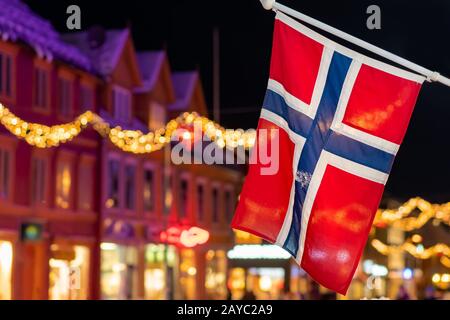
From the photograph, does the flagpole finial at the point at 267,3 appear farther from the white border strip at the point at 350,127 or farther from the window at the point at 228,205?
the window at the point at 228,205

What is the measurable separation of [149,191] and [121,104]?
4.61 meters

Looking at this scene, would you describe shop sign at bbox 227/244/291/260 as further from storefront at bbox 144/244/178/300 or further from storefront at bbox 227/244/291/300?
storefront at bbox 144/244/178/300

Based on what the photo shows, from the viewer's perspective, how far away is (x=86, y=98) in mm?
39781

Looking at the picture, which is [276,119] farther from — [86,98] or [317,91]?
[86,98]

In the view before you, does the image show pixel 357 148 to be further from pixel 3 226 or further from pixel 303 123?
pixel 3 226

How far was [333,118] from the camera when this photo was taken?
6.89 m

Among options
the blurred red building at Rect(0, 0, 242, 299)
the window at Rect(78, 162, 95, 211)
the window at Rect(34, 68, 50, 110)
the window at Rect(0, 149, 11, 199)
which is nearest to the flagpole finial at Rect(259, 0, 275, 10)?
the blurred red building at Rect(0, 0, 242, 299)

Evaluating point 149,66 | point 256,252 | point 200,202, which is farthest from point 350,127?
point 256,252

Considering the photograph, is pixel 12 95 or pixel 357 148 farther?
pixel 12 95

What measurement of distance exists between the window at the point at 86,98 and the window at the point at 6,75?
6058 mm

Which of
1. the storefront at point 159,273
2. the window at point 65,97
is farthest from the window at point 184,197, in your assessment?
the window at point 65,97

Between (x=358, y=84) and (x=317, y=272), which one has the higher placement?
(x=358, y=84)

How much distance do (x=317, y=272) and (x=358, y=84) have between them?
135cm
